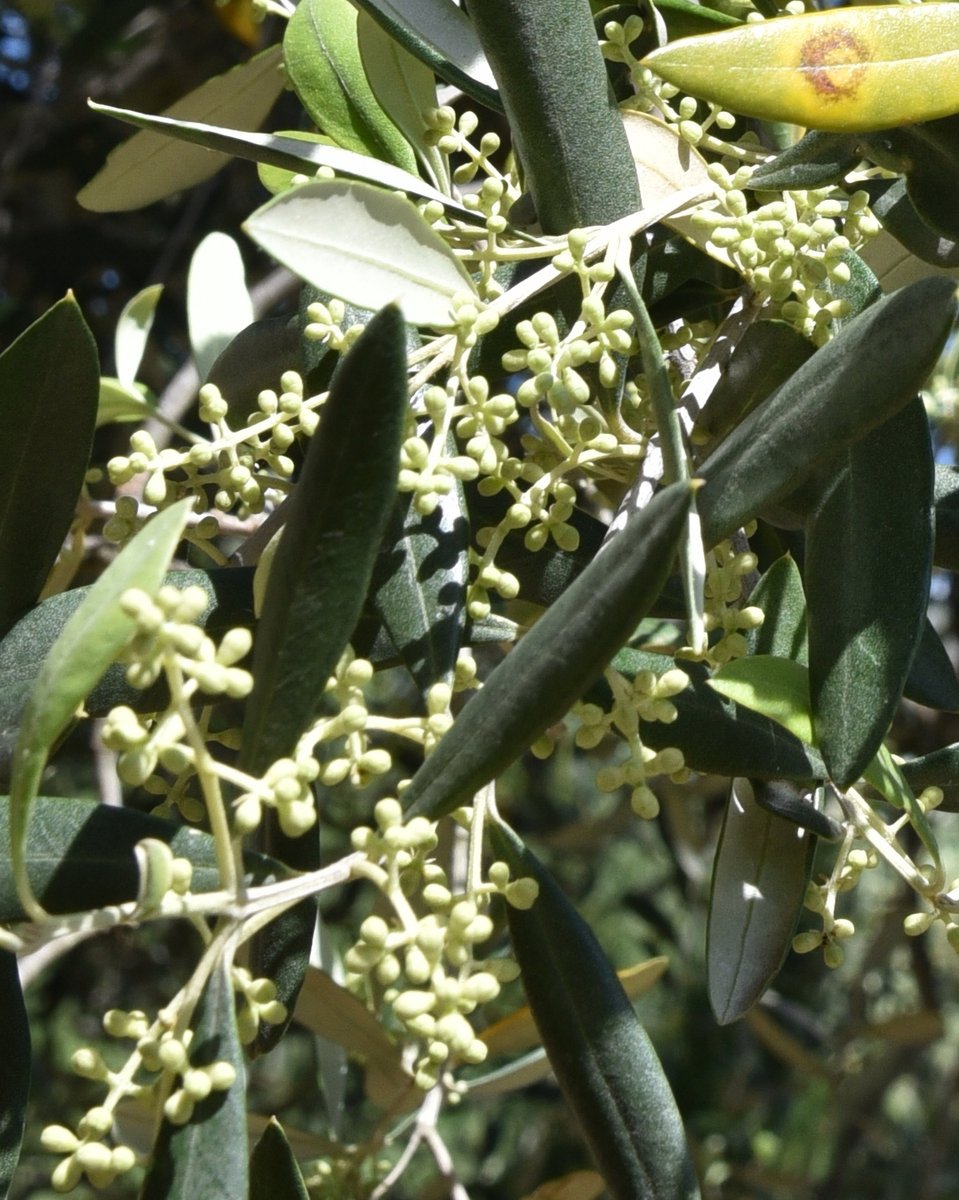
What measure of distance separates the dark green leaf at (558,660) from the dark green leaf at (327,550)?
0.21 feet

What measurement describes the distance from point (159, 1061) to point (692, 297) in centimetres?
52

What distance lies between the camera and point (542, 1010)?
0.72 m

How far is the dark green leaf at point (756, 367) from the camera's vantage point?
71 centimetres

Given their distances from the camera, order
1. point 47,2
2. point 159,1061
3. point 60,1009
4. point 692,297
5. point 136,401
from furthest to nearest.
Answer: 1. point 60,1009
2. point 47,2
3. point 136,401
4. point 692,297
5. point 159,1061

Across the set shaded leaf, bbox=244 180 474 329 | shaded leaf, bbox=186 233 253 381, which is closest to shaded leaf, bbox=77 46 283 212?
shaded leaf, bbox=186 233 253 381

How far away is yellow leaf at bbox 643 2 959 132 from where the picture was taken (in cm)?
62

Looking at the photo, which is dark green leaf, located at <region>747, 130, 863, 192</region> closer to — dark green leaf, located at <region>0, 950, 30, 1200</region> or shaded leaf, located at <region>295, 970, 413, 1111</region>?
dark green leaf, located at <region>0, 950, 30, 1200</region>

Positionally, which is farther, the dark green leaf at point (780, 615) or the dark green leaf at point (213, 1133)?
the dark green leaf at point (780, 615)

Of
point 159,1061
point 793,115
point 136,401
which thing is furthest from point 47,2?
point 159,1061

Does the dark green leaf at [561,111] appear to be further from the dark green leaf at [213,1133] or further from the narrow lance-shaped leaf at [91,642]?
the dark green leaf at [213,1133]

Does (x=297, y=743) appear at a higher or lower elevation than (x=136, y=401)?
higher

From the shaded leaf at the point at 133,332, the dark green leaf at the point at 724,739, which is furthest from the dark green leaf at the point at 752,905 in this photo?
the shaded leaf at the point at 133,332

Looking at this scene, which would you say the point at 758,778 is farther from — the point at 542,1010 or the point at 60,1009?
the point at 60,1009

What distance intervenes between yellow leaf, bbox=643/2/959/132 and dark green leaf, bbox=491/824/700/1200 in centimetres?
37
